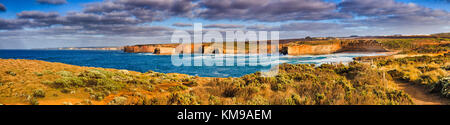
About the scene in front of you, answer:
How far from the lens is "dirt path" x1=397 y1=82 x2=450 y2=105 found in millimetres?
7051

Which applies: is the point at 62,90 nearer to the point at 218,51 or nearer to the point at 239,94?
the point at 239,94

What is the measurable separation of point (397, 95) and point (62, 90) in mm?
11339

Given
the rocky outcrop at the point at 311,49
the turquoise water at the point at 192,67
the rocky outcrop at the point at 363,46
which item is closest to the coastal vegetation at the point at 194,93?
the turquoise water at the point at 192,67

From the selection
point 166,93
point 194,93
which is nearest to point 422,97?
point 194,93

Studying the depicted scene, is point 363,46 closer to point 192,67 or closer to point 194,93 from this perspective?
point 192,67

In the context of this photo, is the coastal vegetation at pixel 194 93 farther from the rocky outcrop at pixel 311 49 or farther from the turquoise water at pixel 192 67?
the rocky outcrop at pixel 311 49

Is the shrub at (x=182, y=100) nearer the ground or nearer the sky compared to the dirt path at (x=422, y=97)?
nearer the sky

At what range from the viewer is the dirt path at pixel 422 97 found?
7.05m

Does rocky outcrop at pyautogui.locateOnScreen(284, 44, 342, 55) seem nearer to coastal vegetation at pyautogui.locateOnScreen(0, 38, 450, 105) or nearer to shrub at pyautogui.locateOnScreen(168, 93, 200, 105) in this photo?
coastal vegetation at pyautogui.locateOnScreen(0, 38, 450, 105)

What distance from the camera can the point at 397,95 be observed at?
23.8 ft

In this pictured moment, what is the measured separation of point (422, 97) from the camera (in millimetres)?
7887

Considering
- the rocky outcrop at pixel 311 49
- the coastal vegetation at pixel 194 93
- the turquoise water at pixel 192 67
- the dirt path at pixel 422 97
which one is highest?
the rocky outcrop at pixel 311 49
